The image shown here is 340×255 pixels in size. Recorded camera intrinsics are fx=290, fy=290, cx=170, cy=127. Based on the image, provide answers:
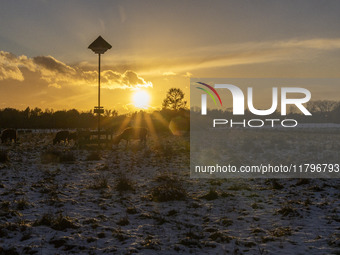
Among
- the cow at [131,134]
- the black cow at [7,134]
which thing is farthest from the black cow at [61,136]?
the black cow at [7,134]

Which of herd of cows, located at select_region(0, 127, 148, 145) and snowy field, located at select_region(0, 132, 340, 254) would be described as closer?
snowy field, located at select_region(0, 132, 340, 254)

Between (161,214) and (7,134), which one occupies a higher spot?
(7,134)

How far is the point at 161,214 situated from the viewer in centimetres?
815

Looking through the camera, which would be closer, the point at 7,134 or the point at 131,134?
the point at 131,134

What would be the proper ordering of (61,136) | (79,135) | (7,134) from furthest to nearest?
(7,134) → (79,135) → (61,136)

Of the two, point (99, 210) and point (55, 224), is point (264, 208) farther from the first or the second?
point (55, 224)

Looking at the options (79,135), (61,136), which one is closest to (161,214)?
(61,136)

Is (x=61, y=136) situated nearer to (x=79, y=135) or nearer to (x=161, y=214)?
(x=79, y=135)

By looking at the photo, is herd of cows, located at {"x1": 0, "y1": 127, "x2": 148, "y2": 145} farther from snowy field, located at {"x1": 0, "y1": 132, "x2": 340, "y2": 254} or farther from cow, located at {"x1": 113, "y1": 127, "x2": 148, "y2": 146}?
snowy field, located at {"x1": 0, "y1": 132, "x2": 340, "y2": 254}

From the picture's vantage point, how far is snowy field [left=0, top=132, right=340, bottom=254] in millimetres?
6152

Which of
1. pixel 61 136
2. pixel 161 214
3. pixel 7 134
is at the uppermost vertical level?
pixel 7 134

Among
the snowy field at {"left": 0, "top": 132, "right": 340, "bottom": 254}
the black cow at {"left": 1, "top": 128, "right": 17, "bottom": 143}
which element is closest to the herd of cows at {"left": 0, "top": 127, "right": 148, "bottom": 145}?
the black cow at {"left": 1, "top": 128, "right": 17, "bottom": 143}

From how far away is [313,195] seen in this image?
32.8ft

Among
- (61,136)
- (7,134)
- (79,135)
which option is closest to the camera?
(61,136)
